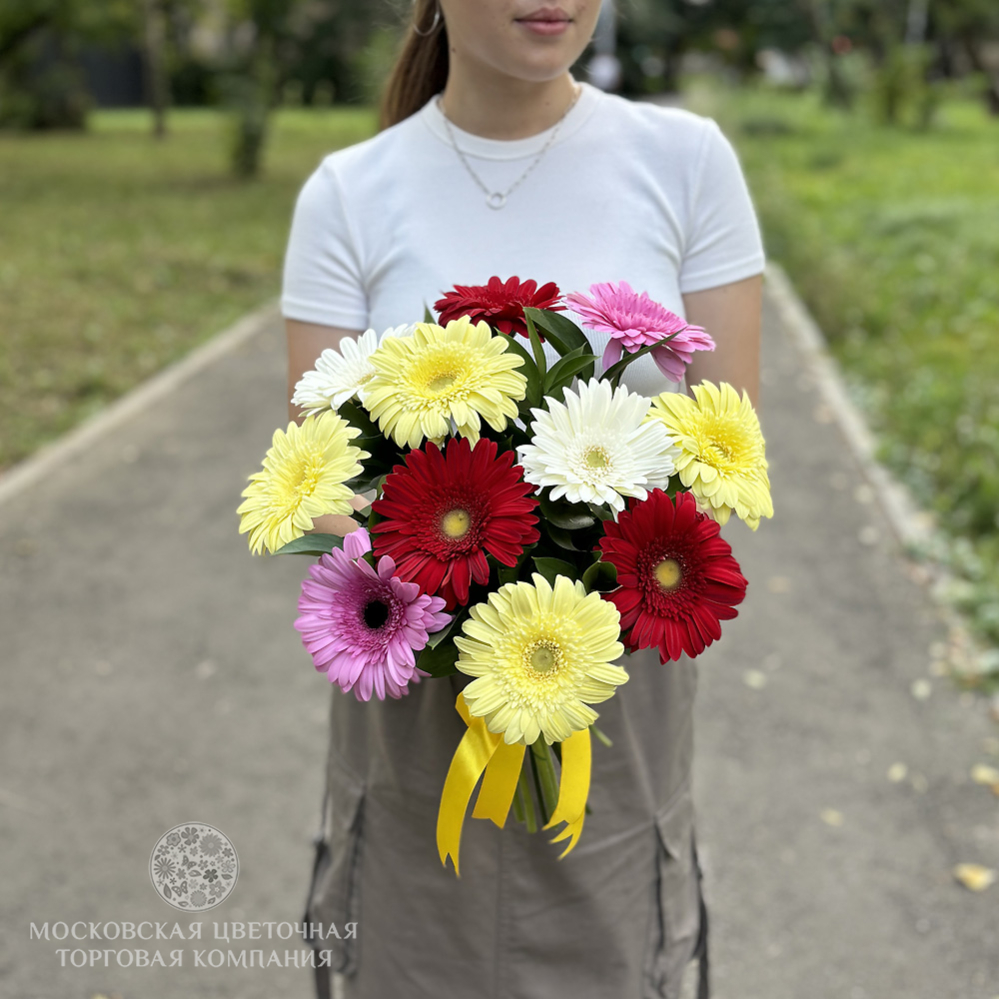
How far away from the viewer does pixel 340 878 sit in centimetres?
181

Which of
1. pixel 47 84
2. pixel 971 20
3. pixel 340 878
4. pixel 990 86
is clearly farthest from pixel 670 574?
pixel 971 20

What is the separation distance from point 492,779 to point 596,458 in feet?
1.50

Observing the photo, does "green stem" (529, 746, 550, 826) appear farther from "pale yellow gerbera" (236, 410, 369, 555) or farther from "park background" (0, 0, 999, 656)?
"park background" (0, 0, 999, 656)

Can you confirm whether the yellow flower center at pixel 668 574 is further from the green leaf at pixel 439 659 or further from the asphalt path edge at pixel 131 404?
the asphalt path edge at pixel 131 404

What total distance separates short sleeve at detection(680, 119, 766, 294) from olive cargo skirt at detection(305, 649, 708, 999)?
0.64m

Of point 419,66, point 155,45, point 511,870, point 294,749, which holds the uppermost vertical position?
point 419,66

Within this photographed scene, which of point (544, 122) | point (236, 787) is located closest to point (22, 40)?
point (236, 787)

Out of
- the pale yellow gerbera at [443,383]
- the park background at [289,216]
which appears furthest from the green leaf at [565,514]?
the park background at [289,216]

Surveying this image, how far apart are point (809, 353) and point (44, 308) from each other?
5.94 meters

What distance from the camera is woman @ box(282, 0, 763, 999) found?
1654 mm

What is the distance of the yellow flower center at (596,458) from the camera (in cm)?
120

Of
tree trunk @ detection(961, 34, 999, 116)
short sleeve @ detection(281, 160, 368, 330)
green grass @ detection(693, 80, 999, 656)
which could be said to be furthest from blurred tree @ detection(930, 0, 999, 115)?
short sleeve @ detection(281, 160, 368, 330)

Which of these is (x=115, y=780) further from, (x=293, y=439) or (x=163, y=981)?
(x=293, y=439)

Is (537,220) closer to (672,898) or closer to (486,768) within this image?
(486,768)
